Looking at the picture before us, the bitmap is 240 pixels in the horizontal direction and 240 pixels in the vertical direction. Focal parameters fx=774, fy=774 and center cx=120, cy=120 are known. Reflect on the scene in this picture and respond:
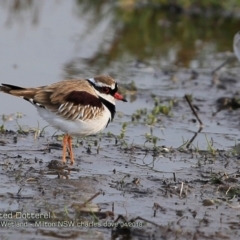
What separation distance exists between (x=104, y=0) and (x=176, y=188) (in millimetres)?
10969

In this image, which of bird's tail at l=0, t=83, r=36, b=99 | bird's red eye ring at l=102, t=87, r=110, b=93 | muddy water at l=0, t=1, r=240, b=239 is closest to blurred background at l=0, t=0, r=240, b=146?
muddy water at l=0, t=1, r=240, b=239

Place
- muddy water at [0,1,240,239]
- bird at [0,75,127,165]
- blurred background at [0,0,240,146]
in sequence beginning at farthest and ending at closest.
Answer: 1. blurred background at [0,0,240,146]
2. bird at [0,75,127,165]
3. muddy water at [0,1,240,239]

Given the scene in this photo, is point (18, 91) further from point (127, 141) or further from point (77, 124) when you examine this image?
point (127, 141)

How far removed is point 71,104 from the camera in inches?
306

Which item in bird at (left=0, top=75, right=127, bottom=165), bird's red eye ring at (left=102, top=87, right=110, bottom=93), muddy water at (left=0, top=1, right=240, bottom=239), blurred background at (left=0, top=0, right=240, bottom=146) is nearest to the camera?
muddy water at (left=0, top=1, right=240, bottom=239)

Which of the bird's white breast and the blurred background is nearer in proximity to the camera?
the bird's white breast

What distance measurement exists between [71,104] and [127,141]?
1328 mm

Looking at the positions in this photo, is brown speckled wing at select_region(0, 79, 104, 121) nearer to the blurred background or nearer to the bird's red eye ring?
the bird's red eye ring

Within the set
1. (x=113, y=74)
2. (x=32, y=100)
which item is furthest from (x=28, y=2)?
(x=32, y=100)

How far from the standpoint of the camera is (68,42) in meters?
14.2

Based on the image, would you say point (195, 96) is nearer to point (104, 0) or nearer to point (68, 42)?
point (68, 42)

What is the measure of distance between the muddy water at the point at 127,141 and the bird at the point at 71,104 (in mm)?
410

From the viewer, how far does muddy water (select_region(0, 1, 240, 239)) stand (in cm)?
649

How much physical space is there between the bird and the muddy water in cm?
41
